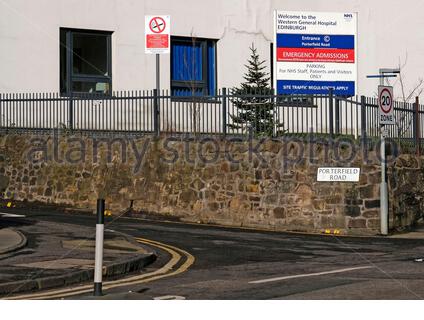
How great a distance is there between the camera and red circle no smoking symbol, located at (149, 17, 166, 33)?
79.7 ft

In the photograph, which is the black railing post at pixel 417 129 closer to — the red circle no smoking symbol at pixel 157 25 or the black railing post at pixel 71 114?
the red circle no smoking symbol at pixel 157 25

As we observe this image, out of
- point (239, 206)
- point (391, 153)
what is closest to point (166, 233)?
point (239, 206)

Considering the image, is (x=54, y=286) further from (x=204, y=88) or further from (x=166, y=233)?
(x=204, y=88)

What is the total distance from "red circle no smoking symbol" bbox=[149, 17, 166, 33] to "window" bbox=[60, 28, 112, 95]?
363cm

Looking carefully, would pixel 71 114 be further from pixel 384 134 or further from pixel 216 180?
pixel 384 134

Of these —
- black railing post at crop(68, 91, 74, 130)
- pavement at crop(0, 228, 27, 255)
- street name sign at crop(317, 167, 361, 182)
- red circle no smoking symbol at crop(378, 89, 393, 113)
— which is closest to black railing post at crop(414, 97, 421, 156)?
red circle no smoking symbol at crop(378, 89, 393, 113)

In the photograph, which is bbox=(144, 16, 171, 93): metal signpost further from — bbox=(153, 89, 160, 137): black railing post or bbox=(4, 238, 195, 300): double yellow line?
bbox=(4, 238, 195, 300): double yellow line

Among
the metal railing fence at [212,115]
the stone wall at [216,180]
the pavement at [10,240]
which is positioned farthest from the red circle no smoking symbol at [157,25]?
the pavement at [10,240]

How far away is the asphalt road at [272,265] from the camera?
34.9 ft

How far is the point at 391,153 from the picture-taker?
20.5 meters

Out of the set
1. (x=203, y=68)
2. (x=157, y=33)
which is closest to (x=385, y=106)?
(x=157, y=33)

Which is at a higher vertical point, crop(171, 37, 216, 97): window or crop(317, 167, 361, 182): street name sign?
crop(171, 37, 216, 97): window

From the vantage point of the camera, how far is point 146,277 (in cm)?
1244

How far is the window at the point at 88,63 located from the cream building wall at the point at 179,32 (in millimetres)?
346
